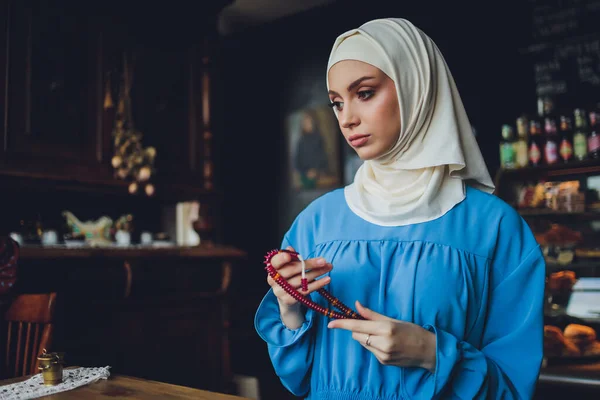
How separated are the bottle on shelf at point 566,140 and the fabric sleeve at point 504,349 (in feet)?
8.72

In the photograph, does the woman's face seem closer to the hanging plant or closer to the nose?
the nose

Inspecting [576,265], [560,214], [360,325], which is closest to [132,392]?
[360,325]

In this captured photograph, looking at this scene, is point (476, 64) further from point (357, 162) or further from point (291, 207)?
point (291, 207)

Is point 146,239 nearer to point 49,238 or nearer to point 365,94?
point 49,238

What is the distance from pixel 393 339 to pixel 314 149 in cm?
428

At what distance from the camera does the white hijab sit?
110 centimetres

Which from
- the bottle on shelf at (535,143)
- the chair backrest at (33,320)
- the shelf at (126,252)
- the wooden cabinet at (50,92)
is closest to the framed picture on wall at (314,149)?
the shelf at (126,252)

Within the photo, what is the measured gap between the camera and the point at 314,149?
16.8ft

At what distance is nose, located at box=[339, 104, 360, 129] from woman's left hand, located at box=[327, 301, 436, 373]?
389 millimetres

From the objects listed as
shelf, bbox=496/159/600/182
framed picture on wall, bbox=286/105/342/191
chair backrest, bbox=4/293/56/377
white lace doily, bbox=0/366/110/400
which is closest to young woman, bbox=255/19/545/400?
white lace doily, bbox=0/366/110/400

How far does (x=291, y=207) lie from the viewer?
5.30 meters

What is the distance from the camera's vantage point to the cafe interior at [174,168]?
278 centimetres

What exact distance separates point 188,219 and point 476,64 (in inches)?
104

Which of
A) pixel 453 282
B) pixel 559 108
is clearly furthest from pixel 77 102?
pixel 559 108
